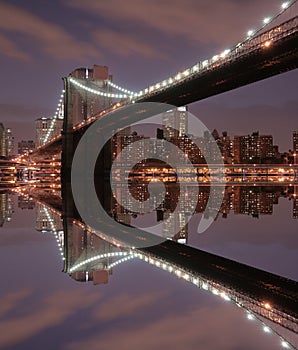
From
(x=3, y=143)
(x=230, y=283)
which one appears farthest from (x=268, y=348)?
(x=3, y=143)

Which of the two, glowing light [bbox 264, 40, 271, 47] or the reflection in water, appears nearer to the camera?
the reflection in water

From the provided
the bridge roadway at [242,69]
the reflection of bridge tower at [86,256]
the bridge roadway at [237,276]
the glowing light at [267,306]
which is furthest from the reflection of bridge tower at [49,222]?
the bridge roadway at [242,69]

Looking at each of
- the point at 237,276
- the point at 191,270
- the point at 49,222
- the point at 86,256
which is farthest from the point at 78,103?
the point at 237,276

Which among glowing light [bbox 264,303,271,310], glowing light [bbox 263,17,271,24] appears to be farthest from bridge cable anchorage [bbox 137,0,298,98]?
glowing light [bbox 264,303,271,310]

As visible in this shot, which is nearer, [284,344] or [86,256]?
[284,344]

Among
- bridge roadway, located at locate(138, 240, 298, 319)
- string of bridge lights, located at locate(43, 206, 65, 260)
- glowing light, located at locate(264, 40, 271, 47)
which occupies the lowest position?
bridge roadway, located at locate(138, 240, 298, 319)

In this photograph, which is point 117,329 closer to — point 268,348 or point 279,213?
point 268,348

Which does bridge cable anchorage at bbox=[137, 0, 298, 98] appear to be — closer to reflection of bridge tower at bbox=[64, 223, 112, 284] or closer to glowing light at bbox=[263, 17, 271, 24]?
glowing light at bbox=[263, 17, 271, 24]

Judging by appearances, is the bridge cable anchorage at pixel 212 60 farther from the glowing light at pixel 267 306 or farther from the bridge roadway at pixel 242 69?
the glowing light at pixel 267 306

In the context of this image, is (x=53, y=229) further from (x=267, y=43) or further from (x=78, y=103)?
(x=78, y=103)

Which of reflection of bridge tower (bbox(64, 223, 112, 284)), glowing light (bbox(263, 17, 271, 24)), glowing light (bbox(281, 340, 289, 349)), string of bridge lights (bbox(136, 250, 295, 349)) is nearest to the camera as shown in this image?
glowing light (bbox(281, 340, 289, 349))
